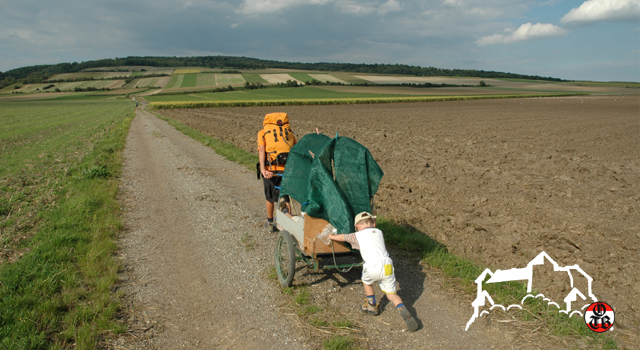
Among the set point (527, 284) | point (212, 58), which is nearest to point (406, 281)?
point (527, 284)

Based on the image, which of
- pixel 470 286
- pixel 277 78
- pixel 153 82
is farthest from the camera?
pixel 153 82

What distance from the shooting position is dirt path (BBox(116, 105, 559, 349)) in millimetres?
3605

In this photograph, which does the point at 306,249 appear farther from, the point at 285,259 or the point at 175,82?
the point at 175,82

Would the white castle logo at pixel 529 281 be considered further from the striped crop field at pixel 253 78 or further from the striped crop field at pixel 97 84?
the striped crop field at pixel 97 84

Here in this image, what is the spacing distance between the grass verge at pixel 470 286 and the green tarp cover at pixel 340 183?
3.58 ft

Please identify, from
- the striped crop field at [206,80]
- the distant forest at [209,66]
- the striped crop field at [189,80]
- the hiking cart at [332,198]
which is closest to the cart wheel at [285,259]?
the hiking cart at [332,198]

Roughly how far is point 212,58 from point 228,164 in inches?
6585

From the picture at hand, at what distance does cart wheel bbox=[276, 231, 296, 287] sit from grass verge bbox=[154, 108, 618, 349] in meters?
0.16

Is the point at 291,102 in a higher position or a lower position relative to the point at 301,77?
lower

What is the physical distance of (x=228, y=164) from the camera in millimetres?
12680

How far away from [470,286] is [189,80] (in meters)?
109

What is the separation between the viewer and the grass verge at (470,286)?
369 cm

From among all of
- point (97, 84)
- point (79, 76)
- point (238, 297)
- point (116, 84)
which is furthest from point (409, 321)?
point (79, 76)

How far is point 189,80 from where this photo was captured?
339 ft
